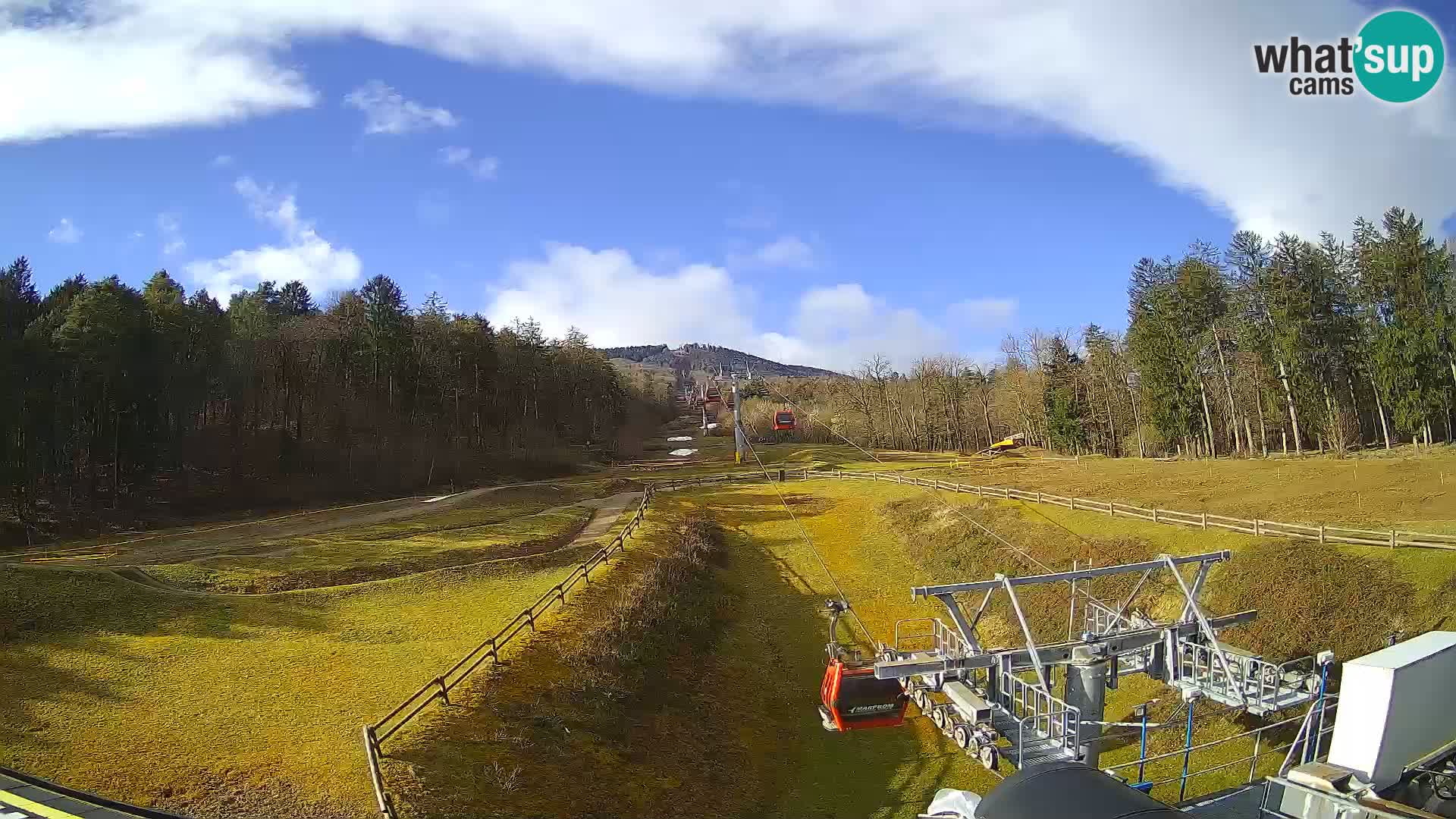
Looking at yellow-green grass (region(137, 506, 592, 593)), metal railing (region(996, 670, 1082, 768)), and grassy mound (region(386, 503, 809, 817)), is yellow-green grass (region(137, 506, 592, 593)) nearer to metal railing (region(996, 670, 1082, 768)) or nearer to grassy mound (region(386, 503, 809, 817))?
grassy mound (region(386, 503, 809, 817))

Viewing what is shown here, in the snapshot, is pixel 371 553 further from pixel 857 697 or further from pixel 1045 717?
pixel 1045 717

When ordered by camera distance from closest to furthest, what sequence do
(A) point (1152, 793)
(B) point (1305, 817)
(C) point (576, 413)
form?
(B) point (1305, 817), (A) point (1152, 793), (C) point (576, 413)

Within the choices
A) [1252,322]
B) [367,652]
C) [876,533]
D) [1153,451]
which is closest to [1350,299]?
[1252,322]

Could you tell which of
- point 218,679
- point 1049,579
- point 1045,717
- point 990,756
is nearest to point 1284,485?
point 1049,579

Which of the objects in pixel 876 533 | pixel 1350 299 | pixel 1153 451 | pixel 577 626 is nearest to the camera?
pixel 577 626

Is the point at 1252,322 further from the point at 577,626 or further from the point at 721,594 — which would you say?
the point at 577,626

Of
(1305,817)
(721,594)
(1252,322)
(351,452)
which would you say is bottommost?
(721,594)

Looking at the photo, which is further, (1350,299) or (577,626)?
(1350,299)
